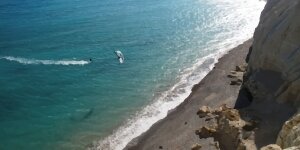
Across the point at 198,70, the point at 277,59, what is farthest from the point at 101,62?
the point at 277,59

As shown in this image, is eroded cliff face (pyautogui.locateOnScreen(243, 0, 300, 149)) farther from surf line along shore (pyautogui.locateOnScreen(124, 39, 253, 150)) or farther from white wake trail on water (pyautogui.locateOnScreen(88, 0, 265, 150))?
white wake trail on water (pyautogui.locateOnScreen(88, 0, 265, 150))

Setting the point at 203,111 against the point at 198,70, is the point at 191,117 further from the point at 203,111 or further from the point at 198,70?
the point at 198,70

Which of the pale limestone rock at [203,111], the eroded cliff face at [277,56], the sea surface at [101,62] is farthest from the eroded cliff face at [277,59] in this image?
the sea surface at [101,62]

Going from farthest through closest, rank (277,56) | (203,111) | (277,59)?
(203,111)
(277,59)
(277,56)

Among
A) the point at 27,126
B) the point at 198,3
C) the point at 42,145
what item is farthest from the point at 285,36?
the point at 198,3

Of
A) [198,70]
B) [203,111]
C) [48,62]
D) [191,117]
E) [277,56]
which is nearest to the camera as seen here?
[277,56]

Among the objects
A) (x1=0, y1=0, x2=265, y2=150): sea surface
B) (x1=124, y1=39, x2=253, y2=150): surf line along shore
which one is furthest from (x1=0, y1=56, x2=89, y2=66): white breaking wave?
(x1=124, y1=39, x2=253, y2=150): surf line along shore
